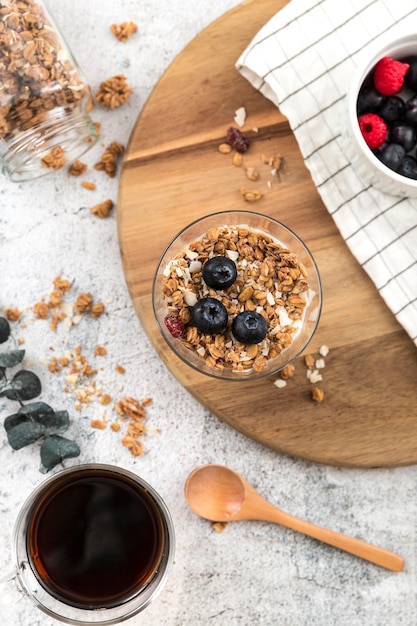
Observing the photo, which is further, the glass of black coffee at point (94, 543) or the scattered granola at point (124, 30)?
the scattered granola at point (124, 30)

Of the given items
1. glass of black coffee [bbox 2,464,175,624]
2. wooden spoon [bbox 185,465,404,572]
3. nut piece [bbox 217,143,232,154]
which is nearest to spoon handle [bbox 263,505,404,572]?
wooden spoon [bbox 185,465,404,572]

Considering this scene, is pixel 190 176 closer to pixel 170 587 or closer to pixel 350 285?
pixel 350 285

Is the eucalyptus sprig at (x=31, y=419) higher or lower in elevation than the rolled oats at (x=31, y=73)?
lower

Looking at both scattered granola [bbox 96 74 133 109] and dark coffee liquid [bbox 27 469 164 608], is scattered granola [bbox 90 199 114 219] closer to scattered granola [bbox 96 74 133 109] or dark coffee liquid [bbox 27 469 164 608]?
scattered granola [bbox 96 74 133 109]

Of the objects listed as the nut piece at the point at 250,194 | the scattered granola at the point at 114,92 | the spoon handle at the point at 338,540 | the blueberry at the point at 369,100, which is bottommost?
the spoon handle at the point at 338,540

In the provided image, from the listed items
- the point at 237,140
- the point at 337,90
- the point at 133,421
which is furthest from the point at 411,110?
the point at 133,421

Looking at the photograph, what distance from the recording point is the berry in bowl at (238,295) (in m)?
1.38

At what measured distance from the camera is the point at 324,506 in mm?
1557

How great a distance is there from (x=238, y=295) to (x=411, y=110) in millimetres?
527

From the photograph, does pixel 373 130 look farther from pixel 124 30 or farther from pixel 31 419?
pixel 31 419

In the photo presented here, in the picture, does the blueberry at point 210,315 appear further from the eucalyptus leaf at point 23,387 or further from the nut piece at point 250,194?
the eucalyptus leaf at point 23,387

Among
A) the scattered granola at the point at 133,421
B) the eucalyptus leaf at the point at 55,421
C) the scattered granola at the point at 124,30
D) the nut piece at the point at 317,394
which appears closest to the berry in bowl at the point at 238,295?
the nut piece at the point at 317,394

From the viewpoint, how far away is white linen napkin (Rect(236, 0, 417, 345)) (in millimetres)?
1469

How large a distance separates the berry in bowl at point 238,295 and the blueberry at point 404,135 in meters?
0.29
